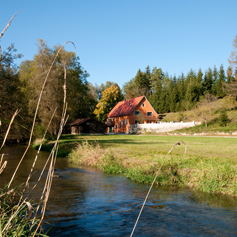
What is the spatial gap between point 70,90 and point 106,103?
25.2 metres

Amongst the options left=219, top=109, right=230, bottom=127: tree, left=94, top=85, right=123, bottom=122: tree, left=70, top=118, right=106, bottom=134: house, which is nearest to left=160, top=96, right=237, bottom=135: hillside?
left=219, top=109, right=230, bottom=127: tree

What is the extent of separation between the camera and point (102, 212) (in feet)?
21.8

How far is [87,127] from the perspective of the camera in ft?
157

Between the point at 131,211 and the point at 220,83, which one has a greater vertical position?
the point at 220,83

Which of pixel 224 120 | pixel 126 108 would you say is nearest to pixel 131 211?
pixel 224 120

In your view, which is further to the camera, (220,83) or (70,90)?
(220,83)

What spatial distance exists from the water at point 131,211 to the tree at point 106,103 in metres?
53.3

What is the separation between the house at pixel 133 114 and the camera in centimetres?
5150

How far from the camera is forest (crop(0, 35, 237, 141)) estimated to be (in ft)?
58.0

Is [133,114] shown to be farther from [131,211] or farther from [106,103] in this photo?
[131,211]

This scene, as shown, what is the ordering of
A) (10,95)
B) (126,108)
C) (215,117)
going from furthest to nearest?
(126,108)
(215,117)
(10,95)

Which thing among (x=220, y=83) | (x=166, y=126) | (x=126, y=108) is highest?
(x=220, y=83)

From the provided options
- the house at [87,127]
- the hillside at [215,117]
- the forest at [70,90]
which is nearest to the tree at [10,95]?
the forest at [70,90]

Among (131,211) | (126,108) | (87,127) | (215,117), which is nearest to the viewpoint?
(131,211)
